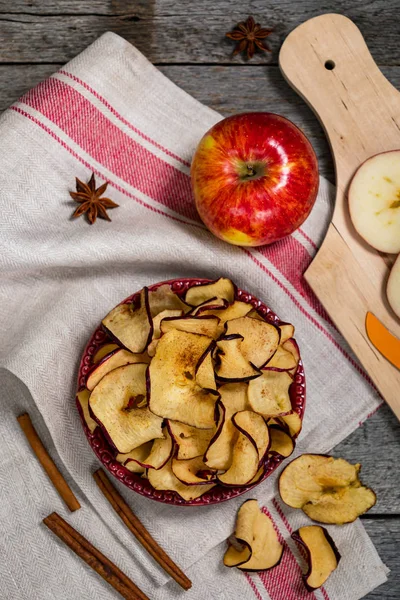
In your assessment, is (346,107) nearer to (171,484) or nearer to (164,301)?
(164,301)

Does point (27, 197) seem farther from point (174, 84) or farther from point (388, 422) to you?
point (388, 422)

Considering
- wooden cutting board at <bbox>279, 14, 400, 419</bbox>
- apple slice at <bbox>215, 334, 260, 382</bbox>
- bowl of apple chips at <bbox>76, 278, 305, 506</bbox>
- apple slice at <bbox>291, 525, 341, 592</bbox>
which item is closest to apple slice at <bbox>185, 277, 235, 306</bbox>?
bowl of apple chips at <bbox>76, 278, 305, 506</bbox>

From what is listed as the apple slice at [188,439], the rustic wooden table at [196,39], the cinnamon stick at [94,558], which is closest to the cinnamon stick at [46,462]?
the cinnamon stick at [94,558]

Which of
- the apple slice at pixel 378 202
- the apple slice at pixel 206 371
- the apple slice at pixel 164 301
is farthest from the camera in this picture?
the apple slice at pixel 378 202

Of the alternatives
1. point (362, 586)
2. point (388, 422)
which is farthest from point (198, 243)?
point (362, 586)

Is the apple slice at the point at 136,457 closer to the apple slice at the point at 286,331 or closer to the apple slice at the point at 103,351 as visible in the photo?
the apple slice at the point at 103,351

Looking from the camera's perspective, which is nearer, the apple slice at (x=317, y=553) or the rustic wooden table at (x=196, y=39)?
the apple slice at (x=317, y=553)
